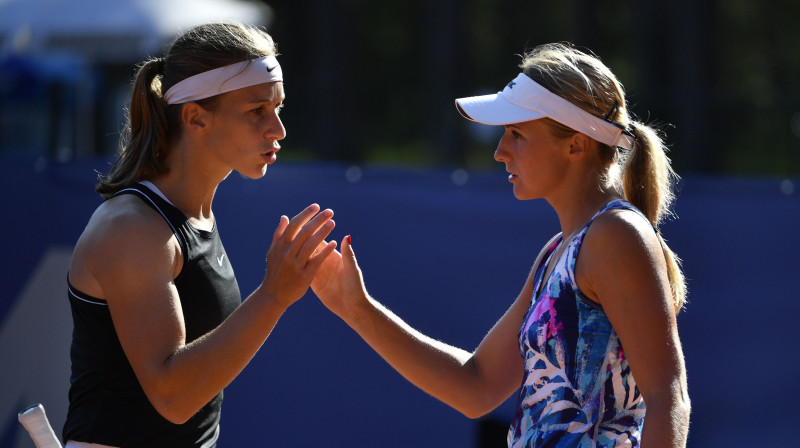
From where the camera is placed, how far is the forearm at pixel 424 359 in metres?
2.85

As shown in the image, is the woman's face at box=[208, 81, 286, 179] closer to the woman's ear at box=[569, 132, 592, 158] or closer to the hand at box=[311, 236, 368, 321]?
the hand at box=[311, 236, 368, 321]

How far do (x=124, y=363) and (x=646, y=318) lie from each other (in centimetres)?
130

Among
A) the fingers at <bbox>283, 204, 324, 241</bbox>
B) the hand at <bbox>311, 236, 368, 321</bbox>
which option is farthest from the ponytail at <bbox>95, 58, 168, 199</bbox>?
the hand at <bbox>311, 236, 368, 321</bbox>

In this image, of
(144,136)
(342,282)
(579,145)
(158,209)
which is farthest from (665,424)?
(144,136)

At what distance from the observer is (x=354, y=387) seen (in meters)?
4.45

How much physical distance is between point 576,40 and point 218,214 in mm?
15515

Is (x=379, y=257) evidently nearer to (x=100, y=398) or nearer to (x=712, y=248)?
(x=712, y=248)

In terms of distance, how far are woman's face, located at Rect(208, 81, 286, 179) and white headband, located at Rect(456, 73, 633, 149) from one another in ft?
1.93

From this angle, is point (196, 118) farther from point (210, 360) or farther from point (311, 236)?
point (210, 360)

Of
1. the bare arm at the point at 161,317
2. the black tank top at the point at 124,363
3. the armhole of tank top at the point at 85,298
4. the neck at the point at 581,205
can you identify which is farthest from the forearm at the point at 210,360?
the neck at the point at 581,205

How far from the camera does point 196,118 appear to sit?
104 inches

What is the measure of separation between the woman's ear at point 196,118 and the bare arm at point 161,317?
34 centimetres

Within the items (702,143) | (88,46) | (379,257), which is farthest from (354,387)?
(702,143)

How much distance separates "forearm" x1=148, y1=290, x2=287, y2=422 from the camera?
2312 millimetres
